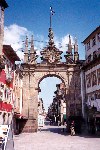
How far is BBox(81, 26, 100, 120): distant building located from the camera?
32641 millimetres

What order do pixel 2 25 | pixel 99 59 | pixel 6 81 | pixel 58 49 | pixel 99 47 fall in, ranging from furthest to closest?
pixel 58 49
pixel 99 47
pixel 99 59
pixel 6 81
pixel 2 25

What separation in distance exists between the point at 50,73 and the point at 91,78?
20.6 feet

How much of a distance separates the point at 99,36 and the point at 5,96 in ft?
54.7

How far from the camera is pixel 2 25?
20.6 meters

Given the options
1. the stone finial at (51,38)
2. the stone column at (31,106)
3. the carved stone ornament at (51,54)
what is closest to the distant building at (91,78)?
the carved stone ornament at (51,54)

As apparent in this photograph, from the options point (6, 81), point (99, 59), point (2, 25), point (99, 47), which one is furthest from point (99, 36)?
point (2, 25)

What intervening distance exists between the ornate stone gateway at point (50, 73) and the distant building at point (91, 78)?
0.97 m

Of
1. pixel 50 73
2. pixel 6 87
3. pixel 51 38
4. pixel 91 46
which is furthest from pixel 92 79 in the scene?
pixel 6 87

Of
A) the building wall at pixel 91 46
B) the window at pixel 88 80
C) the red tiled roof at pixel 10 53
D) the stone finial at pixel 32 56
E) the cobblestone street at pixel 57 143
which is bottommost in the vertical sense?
the cobblestone street at pixel 57 143

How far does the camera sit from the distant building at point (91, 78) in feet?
107

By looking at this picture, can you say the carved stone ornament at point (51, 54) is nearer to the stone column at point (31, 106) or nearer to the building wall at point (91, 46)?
the stone column at point (31, 106)

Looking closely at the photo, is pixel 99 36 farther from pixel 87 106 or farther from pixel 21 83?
pixel 21 83

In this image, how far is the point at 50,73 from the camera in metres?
37.2

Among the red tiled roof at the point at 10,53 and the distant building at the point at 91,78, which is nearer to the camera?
the red tiled roof at the point at 10,53
